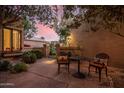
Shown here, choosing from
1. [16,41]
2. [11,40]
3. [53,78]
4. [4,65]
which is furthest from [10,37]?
[53,78]

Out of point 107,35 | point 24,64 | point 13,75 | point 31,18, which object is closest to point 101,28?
point 107,35

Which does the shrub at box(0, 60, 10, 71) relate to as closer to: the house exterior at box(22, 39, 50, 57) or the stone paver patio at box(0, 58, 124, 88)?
the stone paver patio at box(0, 58, 124, 88)

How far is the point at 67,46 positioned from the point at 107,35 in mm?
853

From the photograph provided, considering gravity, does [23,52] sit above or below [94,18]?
below

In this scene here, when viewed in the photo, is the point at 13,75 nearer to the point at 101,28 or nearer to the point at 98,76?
the point at 98,76

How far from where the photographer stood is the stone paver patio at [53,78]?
2.59m

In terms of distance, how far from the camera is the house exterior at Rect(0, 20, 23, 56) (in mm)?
3085

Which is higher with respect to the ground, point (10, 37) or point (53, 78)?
point (10, 37)

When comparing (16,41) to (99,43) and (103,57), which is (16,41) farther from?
(103,57)

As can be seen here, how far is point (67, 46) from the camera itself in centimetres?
306

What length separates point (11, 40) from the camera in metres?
3.88

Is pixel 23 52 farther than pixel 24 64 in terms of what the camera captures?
Yes

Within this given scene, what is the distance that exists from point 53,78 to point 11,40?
172 centimetres

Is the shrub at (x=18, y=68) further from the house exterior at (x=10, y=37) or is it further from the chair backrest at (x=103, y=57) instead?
the chair backrest at (x=103, y=57)
